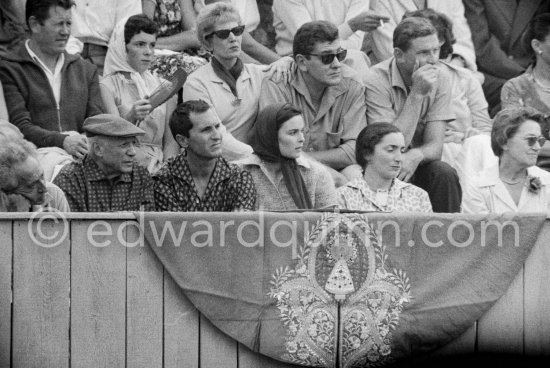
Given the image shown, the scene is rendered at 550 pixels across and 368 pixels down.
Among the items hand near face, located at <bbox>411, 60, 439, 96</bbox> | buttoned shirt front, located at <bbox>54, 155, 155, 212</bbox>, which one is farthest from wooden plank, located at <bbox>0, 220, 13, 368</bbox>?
hand near face, located at <bbox>411, 60, 439, 96</bbox>

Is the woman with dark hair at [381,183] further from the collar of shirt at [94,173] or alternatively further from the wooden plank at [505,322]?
the collar of shirt at [94,173]

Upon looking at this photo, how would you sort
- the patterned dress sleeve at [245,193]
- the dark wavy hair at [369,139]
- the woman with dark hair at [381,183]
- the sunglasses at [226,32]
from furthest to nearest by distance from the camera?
the sunglasses at [226,32] → the dark wavy hair at [369,139] → the woman with dark hair at [381,183] → the patterned dress sleeve at [245,193]

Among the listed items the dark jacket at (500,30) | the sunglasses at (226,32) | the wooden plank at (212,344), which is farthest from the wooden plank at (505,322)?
the dark jacket at (500,30)

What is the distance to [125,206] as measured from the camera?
698 centimetres

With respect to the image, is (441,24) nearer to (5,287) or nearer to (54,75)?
(54,75)

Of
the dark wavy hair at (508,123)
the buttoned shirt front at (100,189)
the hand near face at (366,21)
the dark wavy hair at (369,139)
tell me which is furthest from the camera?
the hand near face at (366,21)

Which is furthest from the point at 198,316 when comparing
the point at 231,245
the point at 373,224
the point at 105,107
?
the point at 105,107

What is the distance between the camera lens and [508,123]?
7.77 meters

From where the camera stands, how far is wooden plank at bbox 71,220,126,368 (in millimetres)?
6129

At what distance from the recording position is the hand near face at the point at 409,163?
7.97 metres

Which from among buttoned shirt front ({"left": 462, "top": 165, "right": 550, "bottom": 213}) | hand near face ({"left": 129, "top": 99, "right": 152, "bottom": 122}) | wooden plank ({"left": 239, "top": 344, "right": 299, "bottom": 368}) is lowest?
wooden plank ({"left": 239, "top": 344, "right": 299, "bottom": 368})

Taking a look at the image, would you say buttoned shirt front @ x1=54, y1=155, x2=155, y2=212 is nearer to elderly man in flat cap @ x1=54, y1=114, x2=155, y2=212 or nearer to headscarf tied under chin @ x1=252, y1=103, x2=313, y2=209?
elderly man in flat cap @ x1=54, y1=114, x2=155, y2=212

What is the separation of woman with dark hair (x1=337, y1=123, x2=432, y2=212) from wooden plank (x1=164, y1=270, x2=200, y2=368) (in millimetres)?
1332

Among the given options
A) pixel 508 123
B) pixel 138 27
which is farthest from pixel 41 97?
pixel 508 123
